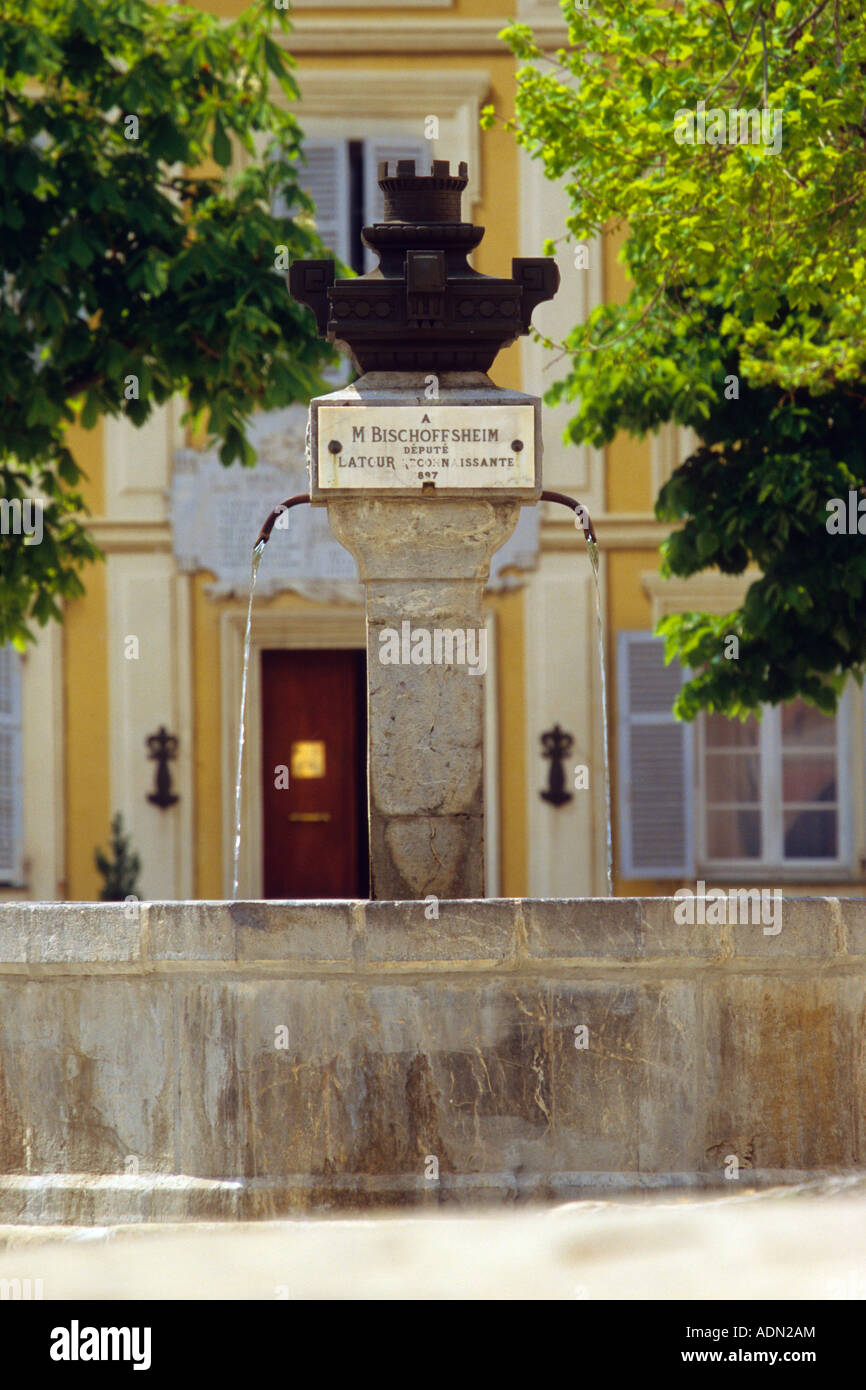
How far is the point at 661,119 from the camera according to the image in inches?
311

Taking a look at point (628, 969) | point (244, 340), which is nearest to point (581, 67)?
point (244, 340)

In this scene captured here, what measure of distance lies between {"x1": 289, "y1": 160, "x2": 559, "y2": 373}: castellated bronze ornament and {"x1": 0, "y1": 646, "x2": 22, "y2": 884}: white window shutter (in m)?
8.06

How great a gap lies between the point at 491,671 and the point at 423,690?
774 centimetres

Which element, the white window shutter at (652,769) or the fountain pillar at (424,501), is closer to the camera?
the fountain pillar at (424,501)

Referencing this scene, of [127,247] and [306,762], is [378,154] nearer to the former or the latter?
[306,762]

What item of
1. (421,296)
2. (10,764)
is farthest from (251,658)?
(421,296)

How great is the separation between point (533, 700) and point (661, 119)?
268 inches

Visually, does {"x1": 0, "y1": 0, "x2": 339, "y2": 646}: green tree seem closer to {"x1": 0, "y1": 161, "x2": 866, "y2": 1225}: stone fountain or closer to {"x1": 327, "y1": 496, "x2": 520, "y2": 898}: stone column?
{"x1": 327, "y1": 496, "x2": 520, "y2": 898}: stone column

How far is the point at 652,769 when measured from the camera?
1418cm

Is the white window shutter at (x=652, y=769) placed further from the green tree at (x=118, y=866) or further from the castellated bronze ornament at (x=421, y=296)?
the castellated bronze ornament at (x=421, y=296)

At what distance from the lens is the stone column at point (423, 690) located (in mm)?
6445

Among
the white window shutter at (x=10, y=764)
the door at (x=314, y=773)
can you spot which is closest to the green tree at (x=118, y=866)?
the white window shutter at (x=10, y=764)

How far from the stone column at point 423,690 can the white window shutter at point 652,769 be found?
7.67m

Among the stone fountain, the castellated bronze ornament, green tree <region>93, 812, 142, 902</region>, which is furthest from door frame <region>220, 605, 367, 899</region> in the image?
the stone fountain
